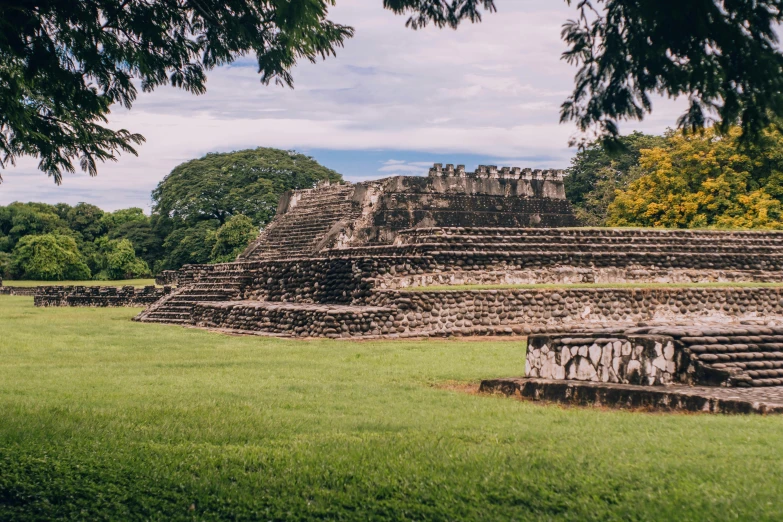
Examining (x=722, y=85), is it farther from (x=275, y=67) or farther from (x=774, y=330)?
(x=774, y=330)

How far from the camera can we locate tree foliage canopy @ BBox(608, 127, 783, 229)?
1255 inches

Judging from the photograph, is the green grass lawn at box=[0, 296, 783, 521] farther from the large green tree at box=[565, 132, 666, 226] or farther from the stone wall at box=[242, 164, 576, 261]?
the large green tree at box=[565, 132, 666, 226]

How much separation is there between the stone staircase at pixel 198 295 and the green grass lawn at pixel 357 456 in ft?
42.3

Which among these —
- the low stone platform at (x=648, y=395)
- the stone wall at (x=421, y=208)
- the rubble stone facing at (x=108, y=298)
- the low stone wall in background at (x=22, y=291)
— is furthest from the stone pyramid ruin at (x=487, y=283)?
the low stone wall in background at (x=22, y=291)

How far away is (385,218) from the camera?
93.0ft

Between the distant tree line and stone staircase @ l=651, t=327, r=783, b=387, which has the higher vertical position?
the distant tree line

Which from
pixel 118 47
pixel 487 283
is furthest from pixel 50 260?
pixel 118 47

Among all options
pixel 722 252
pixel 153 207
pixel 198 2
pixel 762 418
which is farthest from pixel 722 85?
pixel 153 207

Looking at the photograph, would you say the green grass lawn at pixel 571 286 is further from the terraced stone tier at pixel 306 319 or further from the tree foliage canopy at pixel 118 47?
the tree foliage canopy at pixel 118 47

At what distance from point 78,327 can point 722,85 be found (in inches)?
674

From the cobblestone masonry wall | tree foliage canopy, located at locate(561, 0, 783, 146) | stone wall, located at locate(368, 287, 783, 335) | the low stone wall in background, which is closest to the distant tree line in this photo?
the low stone wall in background

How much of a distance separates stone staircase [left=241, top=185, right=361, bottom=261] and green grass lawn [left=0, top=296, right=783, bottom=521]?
59.5 feet

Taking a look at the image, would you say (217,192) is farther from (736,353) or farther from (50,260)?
(736,353)

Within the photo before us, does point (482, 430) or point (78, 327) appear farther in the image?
point (78, 327)
